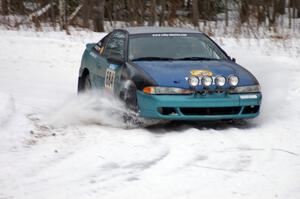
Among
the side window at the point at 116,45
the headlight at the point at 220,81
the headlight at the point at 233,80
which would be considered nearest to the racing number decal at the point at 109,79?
the side window at the point at 116,45

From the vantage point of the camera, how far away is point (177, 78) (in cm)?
766

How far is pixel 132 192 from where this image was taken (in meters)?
5.08

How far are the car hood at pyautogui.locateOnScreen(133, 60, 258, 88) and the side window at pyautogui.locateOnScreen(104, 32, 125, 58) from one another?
2.07 ft

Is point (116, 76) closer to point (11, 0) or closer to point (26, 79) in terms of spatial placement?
point (26, 79)

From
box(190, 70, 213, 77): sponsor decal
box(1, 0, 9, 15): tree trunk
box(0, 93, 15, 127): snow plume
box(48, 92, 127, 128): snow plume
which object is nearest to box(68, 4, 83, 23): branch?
box(1, 0, 9, 15): tree trunk

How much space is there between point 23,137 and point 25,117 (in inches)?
47.6

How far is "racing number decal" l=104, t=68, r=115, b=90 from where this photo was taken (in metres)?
8.56

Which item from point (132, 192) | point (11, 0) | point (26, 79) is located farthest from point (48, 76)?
point (11, 0)

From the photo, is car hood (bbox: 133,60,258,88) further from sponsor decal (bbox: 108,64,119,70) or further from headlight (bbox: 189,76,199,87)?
sponsor decal (bbox: 108,64,119,70)

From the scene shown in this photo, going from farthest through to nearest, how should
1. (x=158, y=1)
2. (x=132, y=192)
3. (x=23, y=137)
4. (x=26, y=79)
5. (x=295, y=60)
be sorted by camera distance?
(x=158, y=1)
(x=295, y=60)
(x=26, y=79)
(x=23, y=137)
(x=132, y=192)

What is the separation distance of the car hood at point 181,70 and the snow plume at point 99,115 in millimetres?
610

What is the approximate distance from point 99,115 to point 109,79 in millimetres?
744

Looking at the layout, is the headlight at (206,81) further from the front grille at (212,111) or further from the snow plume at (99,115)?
the snow plume at (99,115)

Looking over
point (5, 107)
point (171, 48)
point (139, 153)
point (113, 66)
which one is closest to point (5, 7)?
point (5, 107)
